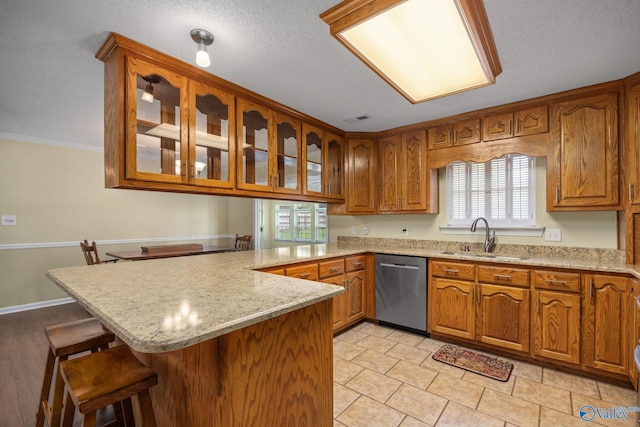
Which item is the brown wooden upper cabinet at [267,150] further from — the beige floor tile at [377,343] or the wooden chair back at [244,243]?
the wooden chair back at [244,243]

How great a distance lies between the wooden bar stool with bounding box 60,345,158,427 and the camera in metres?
1.04

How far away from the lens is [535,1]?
1.48m

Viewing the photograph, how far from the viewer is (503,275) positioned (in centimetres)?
259

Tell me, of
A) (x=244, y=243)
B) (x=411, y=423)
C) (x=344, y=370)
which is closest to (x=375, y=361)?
(x=344, y=370)

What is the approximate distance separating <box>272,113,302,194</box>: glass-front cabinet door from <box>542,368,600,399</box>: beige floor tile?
257 cm

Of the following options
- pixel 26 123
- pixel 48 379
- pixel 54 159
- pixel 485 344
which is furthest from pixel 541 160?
pixel 54 159

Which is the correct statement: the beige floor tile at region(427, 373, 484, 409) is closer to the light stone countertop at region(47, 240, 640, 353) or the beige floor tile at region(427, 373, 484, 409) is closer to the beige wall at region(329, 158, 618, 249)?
the light stone countertop at region(47, 240, 640, 353)

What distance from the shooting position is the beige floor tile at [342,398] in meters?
1.95

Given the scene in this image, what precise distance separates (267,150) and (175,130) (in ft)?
2.74

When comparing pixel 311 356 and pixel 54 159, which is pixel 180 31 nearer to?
pixel 311 356

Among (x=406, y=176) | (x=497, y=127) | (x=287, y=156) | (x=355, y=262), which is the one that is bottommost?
(x=355, y=262)

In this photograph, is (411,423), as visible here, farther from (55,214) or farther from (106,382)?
(55,214)

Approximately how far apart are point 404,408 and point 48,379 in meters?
2.04

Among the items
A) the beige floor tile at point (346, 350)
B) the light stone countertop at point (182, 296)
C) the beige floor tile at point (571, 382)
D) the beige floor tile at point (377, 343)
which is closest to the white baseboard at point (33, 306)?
the light stone countertop at point (182, 296)
